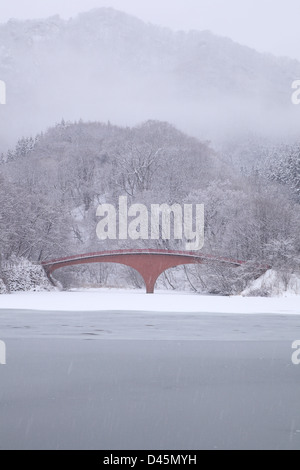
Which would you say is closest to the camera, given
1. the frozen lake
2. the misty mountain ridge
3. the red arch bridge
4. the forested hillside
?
the frozen lake

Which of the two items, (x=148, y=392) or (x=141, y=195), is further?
(x=141, y=195)

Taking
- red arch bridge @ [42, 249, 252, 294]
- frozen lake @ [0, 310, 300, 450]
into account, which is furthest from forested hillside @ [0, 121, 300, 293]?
frozen lake @ [0, 310, 300, 450]

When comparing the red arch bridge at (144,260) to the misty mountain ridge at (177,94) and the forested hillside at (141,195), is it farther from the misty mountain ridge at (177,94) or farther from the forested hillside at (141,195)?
the misty mountain ridge at (177,94)

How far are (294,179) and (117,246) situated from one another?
19721 millimetres

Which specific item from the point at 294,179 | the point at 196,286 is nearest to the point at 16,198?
the point at 196,286

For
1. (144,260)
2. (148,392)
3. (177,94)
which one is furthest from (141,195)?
(177,94)

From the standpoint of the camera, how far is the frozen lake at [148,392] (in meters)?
5.14

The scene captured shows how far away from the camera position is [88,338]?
486 inches

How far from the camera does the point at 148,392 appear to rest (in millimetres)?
6785

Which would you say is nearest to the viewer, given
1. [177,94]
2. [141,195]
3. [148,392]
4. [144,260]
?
[148,392]

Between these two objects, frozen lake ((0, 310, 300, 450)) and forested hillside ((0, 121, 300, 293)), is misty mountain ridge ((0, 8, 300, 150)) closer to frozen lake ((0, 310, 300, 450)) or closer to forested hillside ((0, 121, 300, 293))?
forested hillside ((0, 121, 300, 293))

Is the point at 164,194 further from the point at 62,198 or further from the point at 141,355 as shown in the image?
the point at 141,355

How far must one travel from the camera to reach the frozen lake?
514 centimetres

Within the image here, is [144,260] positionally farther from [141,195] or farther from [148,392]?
[148,392]
